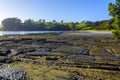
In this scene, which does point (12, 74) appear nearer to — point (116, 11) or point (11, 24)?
point (116, 11)

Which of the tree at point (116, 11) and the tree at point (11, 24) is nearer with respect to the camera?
the tree at point (116, 11)

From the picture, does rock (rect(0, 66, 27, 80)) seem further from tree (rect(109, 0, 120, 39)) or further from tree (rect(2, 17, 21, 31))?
tree (rect(2, 17, 21, 31))

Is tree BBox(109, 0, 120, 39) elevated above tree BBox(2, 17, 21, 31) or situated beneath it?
elevated above

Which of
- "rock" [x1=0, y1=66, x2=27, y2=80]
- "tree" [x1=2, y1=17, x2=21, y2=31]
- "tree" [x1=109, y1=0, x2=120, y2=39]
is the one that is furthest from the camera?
"tree" [x1=2, y1=17, x2=21, y2=31]

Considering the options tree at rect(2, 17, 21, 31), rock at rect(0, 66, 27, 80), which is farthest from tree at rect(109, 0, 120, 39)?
tree at rect(2, 17, 21, 31)

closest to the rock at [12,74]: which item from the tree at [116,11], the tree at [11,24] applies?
the tree at [116,11]

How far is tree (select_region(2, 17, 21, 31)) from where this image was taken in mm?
112812

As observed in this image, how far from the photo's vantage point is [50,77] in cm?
784

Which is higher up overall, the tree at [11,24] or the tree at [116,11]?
the tree at [116,11]

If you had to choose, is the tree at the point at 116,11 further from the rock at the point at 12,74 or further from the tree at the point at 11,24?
the tree at the point at 11,24

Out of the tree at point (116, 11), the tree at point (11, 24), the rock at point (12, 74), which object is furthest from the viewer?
the tree at point (11, 24)

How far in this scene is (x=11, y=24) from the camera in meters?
114

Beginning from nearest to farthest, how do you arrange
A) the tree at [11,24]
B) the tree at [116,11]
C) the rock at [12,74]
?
the rock at [12,74], the tree at [116,11], the tree at [11,24]

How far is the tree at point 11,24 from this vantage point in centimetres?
11281
